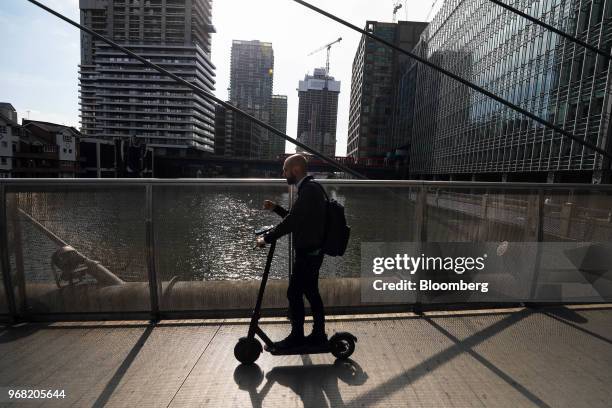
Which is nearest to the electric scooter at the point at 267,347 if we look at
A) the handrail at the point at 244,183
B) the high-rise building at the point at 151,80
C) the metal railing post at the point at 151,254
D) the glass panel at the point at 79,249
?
the handrail at the point at 244,183

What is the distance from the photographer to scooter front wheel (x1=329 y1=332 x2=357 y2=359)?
10.2ft

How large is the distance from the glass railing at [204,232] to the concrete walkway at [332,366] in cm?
34

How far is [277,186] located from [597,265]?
432cm

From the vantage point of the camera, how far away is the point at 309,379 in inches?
115

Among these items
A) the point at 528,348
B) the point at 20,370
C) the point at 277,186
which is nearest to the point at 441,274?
the point at 528,348

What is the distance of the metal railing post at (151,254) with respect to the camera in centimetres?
389

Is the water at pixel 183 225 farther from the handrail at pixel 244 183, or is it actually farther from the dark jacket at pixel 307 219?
the dark jacket at pixel 307 219

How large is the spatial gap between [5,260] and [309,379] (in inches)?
140

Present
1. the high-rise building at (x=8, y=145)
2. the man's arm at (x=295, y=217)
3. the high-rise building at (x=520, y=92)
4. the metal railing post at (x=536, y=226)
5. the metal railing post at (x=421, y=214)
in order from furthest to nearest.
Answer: the high-rise building at (x=8, y=145)
the high-rise building at (x=520, y=92)
the metal railing post at (x=536, y=226)
the metal railing post at (x=421, y=214)
the man's arm at (x=295, y=217)

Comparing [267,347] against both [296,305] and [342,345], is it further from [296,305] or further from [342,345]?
[342,345]

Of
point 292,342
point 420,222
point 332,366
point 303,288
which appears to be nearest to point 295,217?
point 303,288

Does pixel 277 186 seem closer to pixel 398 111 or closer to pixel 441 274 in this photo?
pixel 441 274

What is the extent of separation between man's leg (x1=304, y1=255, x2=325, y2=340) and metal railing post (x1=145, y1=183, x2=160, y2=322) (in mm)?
1907

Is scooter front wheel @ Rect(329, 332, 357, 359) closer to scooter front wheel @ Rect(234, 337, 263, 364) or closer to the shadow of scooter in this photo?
A: the shadow of scooter
